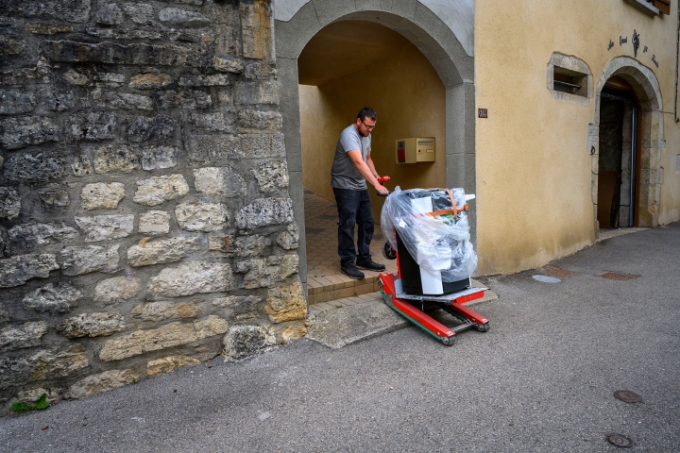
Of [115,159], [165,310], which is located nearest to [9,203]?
[115,159]

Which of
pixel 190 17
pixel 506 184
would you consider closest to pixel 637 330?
pixel 506 184

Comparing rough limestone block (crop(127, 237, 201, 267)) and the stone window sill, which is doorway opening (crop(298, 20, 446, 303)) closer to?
rough limestone block (crop(127, 237, 201, 267))

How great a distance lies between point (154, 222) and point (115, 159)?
47 centimetres

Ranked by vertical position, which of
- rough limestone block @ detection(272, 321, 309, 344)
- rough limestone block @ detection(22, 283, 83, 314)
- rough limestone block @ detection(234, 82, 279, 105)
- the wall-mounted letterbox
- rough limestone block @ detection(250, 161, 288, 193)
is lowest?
rough limestone block @ detection(272, 321, 309, 344)

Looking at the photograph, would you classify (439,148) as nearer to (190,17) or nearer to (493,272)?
(493,272)

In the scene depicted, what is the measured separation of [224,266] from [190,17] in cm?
172

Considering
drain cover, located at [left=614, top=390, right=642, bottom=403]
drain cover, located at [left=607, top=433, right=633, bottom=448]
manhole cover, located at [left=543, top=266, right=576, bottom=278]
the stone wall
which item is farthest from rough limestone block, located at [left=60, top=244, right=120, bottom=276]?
manhole cover, located at [left=543, top=266, right=576, bottom=278]

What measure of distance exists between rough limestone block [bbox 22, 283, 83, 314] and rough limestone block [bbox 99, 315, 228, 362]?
35cm

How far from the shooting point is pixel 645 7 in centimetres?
729

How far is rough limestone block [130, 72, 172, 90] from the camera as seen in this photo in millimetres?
2955

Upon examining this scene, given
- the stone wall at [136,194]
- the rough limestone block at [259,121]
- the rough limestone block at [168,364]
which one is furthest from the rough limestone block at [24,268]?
the rough limestone block at [259,121]

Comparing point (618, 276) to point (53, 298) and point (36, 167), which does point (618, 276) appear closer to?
point (53, 298)

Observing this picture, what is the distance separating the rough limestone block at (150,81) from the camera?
296cm

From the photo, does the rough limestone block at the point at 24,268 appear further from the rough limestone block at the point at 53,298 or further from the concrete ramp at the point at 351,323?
the concrete ramp at the point at 351,323
